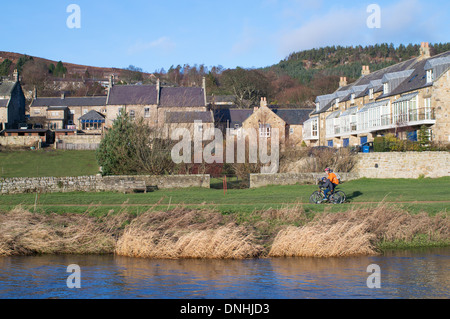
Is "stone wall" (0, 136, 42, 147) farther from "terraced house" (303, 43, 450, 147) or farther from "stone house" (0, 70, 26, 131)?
"terraced house" (303, 43, 450, 147)

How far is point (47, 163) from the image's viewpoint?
50844mm

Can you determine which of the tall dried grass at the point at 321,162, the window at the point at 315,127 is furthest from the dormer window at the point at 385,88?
the tall dried grass at the point at 321,162

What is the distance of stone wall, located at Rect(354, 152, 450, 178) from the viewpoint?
32281 millimetres

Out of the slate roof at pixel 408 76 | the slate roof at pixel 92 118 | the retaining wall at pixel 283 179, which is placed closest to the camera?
the retaining wall at pixel 283 179

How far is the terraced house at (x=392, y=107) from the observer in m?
39.5

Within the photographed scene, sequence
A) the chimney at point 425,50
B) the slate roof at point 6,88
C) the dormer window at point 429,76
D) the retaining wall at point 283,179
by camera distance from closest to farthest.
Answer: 1. the retaining wall at point 283,179
2. the dormer window at point 429,76
3. the chimney at point 425,50
4. the slate roof at point 6,88

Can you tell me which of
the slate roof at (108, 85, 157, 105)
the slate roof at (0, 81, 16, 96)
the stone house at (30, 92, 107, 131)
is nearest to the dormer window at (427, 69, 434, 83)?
the slate roof at (108, 85, 157, 105)

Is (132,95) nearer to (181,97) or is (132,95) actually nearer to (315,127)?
(181,97)

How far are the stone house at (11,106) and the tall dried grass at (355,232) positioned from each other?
73.3 m

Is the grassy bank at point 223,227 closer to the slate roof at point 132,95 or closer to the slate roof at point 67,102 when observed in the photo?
the slate roof at point 132,95

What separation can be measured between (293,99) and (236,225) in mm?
84740

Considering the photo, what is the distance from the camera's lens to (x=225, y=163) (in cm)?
3544

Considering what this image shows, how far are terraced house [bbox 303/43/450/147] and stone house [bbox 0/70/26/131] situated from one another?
51228 mm
